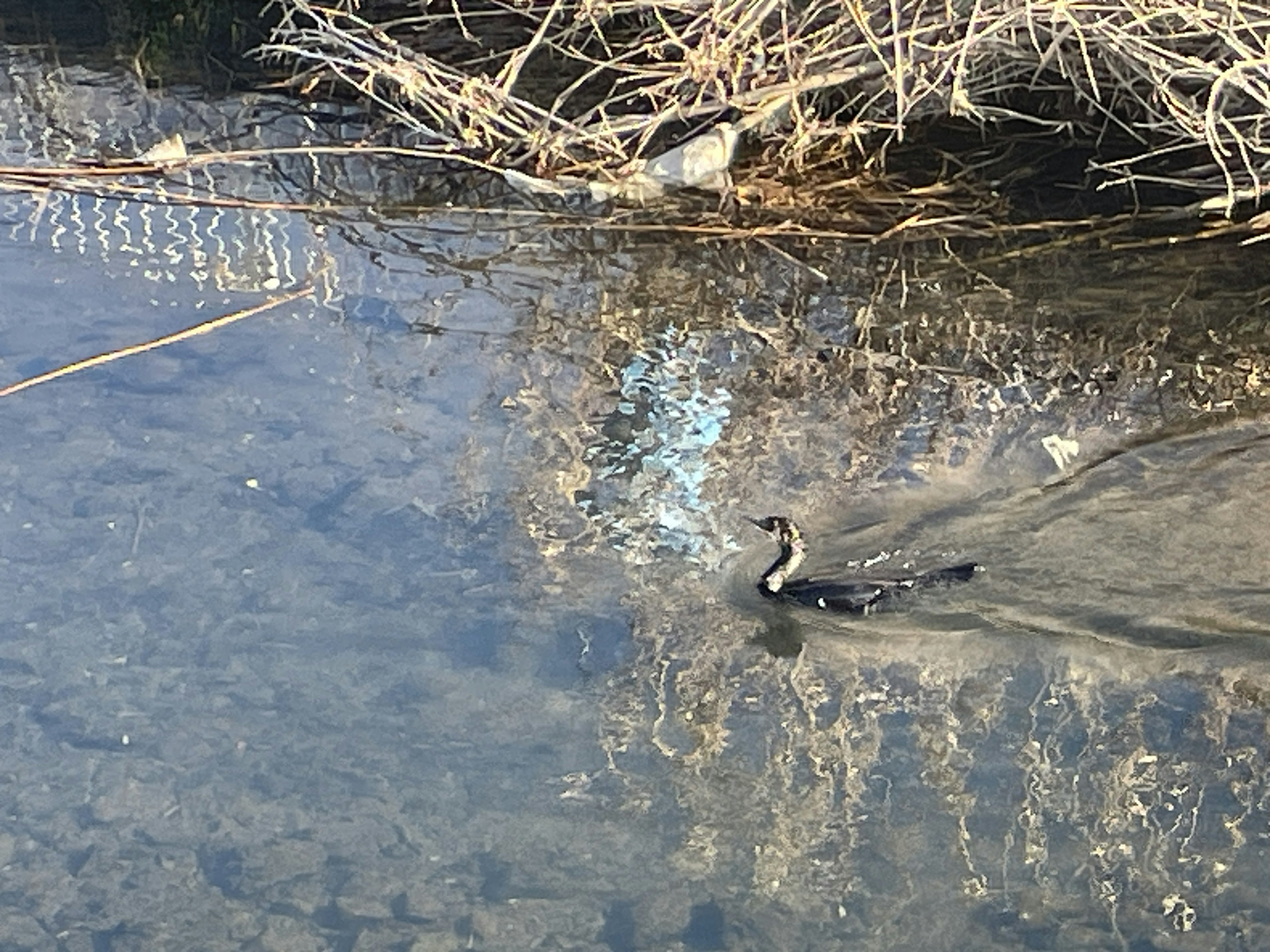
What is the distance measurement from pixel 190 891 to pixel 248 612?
1084mm

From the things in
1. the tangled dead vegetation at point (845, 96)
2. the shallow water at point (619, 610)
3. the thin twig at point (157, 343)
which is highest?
the tangled dead vegetation at point (845, 96)

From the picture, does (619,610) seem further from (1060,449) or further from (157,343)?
(157,343)

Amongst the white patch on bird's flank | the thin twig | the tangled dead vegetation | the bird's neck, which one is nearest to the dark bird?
the bird's neck

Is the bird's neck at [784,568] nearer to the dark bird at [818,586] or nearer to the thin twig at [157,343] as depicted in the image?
the dark bird at [818,586]

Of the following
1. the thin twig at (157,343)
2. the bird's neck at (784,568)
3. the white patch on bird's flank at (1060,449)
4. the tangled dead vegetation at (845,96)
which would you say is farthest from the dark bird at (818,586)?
the tangled dead vegetation at (845,96)

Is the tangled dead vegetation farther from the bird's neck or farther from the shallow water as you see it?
the bird's neck

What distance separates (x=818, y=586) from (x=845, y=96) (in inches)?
164

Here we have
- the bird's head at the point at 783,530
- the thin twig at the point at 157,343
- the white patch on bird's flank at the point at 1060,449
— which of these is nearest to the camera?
the bird's head at the point at 783,530

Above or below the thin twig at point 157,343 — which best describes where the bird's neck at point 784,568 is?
below

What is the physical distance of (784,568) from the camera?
502 centimetres

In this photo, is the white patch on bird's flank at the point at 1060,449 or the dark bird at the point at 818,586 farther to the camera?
the white patch on bird's flank at the point at 1060,449

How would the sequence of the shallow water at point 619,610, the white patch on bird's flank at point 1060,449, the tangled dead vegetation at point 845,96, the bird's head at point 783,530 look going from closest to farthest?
the shallow water at point 619,610, the bird's head at point 783,530, the white patch on bird's flank at point 1060,449, the tangled dead vegetation at point 845,96

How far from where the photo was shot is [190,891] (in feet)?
13.1

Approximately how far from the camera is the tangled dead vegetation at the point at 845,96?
24.2 ft
